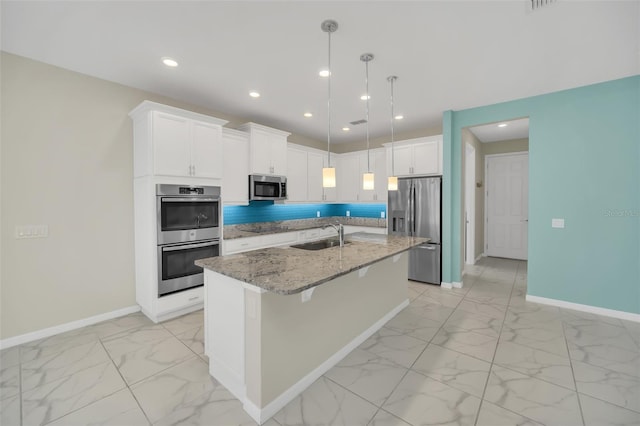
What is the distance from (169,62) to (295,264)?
2.51m

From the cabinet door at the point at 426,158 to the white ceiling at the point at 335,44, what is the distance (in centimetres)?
105

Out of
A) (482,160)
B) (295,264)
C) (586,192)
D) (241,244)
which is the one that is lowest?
(241,244)

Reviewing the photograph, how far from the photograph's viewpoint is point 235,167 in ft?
13.9

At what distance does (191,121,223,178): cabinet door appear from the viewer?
348 centimetres

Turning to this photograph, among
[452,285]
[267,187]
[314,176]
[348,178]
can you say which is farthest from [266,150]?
[452,285]

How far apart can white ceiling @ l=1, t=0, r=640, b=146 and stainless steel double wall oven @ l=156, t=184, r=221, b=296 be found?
138 centimetres

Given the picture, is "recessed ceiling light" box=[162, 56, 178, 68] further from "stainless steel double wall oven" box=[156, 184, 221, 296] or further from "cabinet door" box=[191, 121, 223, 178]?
"stainless steel double wall oven" box=[156, 184, 221, 296]

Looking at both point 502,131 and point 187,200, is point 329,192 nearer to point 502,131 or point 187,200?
point 187,200

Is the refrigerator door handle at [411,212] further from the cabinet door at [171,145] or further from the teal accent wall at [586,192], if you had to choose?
the cabinet door at [171,145]

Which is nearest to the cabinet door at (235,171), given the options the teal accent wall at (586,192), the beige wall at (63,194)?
the beige wall at (63,194)

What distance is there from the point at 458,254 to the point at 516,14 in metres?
3.39

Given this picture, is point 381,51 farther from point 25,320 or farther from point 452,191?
point 25,320

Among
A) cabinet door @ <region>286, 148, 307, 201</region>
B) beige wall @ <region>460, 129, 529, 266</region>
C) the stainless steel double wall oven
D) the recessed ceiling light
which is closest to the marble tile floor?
the stainless steel double wall oven

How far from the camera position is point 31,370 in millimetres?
2305
